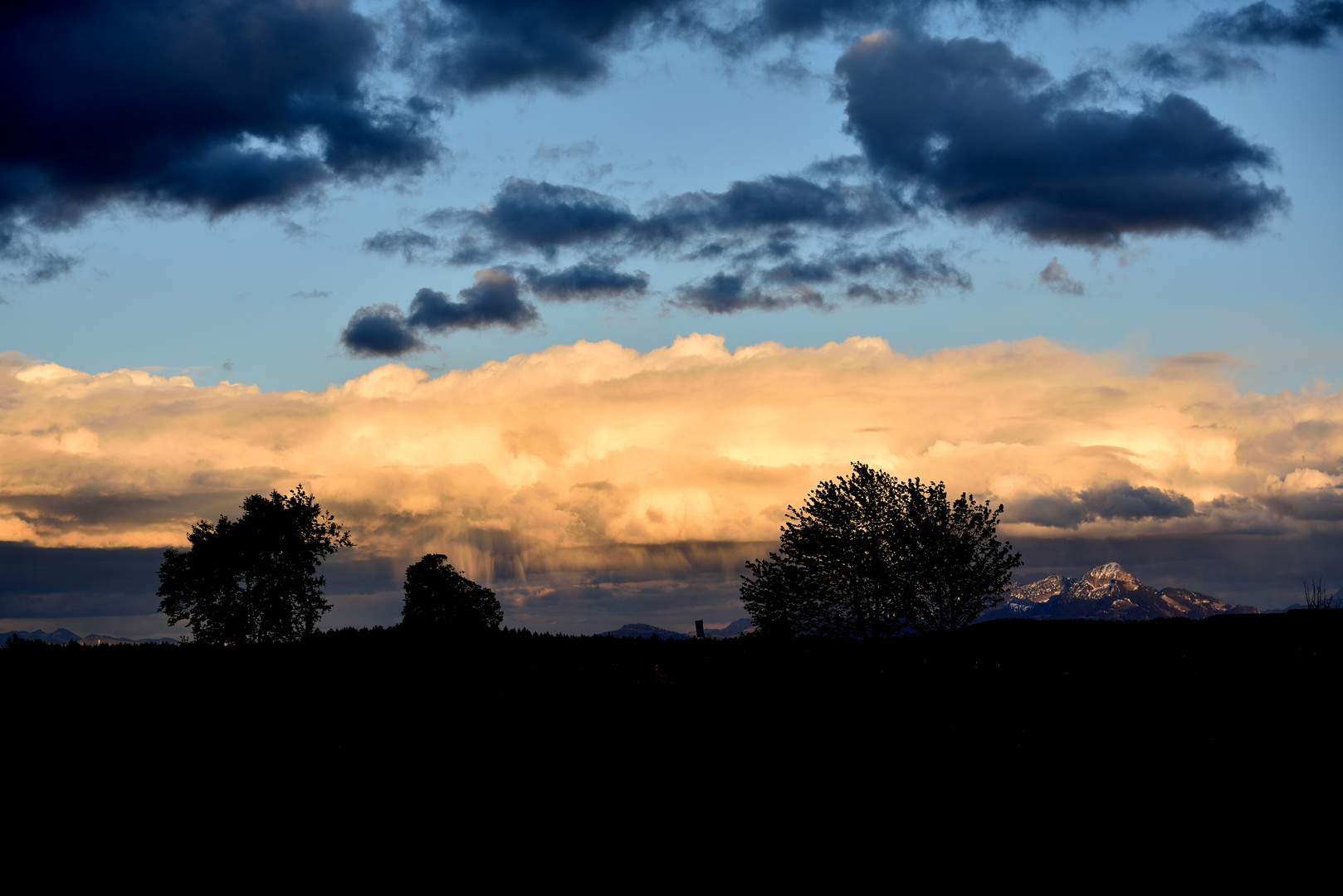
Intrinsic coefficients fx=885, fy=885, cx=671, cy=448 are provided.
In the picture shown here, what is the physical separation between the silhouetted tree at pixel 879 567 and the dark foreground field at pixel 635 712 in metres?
22.2

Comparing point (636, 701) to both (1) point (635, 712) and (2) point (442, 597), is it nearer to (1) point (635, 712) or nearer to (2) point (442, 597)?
(1) point (635, 712)

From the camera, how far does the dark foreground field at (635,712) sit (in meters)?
20.9

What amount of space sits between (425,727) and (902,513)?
43.6 metres

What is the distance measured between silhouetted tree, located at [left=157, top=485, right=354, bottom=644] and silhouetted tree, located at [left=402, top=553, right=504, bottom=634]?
12770mm

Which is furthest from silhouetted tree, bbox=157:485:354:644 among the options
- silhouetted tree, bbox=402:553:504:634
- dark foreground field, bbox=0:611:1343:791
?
dark foreground field, bbox=0:611:1343:791

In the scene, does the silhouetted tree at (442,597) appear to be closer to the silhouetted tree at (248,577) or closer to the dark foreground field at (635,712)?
the silhouetted tree at (248,577)

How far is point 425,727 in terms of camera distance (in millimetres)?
24578

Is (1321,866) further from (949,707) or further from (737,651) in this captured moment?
(737,651)

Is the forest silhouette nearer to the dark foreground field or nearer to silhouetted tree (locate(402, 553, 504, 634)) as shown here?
the dark foreground field

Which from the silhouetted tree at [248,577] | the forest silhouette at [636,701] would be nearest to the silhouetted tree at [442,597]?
the silhouetted tree at [248,577]

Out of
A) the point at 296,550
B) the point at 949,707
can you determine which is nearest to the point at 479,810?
the point at 949,707

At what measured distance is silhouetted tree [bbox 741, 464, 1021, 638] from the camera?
197ft

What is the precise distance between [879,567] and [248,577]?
151 ft

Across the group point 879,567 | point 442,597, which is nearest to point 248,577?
point 442,597
